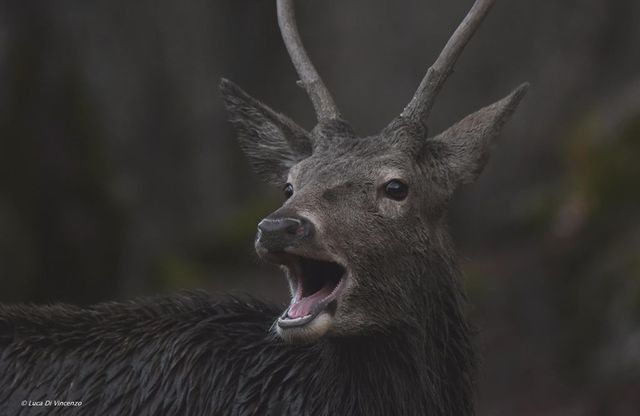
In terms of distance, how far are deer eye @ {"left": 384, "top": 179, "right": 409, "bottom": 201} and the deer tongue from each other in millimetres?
665

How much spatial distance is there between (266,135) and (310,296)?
59.6 inches

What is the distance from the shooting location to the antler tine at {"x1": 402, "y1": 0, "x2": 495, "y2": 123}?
6141 mm

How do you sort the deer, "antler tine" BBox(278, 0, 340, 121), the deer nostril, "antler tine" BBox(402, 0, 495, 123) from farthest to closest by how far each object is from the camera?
"antler tine" BBox(278, 0, 340, 121) < "antler tine" BBox(402, 0, 495, 123) < the deer < the deer nostril

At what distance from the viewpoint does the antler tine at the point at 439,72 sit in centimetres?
614

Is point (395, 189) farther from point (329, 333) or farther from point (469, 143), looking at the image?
point (329, 333)

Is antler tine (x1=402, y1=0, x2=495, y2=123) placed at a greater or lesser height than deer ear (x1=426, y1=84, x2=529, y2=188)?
greater

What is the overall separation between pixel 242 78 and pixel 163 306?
13.6 meters

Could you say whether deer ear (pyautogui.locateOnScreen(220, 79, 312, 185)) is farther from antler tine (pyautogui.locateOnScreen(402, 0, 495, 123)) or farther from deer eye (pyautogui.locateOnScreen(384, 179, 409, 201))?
deer eye (pyautogui.locateOnScreen(384, 179, 409, 201))

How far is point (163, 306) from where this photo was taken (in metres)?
6.03

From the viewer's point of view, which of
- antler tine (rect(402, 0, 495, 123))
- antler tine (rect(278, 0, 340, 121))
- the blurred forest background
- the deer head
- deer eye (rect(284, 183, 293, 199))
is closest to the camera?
the deer head

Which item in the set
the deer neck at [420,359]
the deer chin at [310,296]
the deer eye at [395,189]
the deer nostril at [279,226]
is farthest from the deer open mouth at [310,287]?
the deer eye at [395,189]

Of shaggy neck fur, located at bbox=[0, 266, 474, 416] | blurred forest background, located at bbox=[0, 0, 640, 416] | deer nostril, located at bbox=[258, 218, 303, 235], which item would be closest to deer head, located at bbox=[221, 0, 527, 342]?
deer nostril, located at bbox=[258, 218, 303, 235]

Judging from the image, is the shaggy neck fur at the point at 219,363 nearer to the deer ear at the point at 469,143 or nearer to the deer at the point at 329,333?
the deer at the point at 329,333

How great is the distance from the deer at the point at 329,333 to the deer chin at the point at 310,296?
1 centimetres
